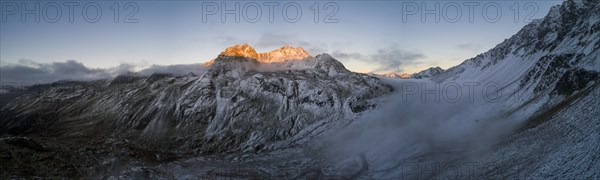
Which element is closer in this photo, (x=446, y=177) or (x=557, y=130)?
(x=557, y=130)

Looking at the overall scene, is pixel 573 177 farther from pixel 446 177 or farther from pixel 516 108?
pixel 516 108

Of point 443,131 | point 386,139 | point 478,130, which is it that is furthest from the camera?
point 386,139

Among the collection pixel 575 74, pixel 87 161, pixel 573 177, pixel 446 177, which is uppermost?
pixel 575 74

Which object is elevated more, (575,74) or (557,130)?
(575,74)

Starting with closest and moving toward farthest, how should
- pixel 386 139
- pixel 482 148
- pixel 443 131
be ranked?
1. pixel 482 148
2. pixel 443 131
3. pixel 386 139

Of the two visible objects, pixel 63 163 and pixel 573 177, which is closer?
pixel 573 177

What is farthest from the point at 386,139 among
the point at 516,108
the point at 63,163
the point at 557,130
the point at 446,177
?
the point at 63,163

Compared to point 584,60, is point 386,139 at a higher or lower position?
lower

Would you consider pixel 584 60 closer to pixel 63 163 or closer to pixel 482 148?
pixel 482 148

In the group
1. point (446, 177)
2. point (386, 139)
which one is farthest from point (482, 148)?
point (386, 139)
